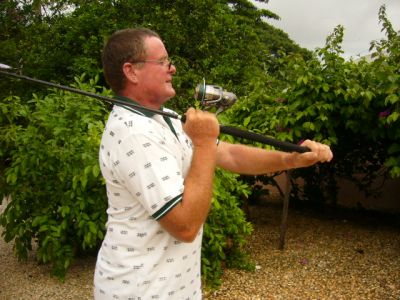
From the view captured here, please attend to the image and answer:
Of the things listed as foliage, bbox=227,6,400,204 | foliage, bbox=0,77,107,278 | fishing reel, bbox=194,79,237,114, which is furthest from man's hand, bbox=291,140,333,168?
foliage, bbox=227,6,400,204

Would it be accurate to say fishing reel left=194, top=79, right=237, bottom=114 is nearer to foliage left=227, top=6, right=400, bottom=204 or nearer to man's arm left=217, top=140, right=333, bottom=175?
man's arm left=217, top=140, right=333, bottom=175

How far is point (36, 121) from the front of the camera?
398 centimetres

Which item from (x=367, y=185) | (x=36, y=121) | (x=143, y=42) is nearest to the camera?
A: (x=143, y=42)

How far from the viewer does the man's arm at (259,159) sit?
1847mm

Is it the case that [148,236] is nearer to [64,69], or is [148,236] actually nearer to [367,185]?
[367,185]

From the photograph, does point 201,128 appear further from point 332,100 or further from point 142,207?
point 332,100

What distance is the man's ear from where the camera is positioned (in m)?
1.63

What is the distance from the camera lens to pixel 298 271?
434 cm

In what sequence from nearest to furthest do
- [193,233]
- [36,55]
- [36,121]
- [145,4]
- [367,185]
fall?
[193,233], [36,121], [367,185], [145,4], [36,55]

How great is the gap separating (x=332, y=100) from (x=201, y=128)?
352cm

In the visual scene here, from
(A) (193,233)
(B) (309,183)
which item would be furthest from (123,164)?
(B) (309,183)

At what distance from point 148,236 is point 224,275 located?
2800 millimetres

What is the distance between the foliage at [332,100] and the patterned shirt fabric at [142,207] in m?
3.03

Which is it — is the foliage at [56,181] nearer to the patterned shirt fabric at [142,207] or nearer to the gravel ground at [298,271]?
the gravel ground at [298,271]
